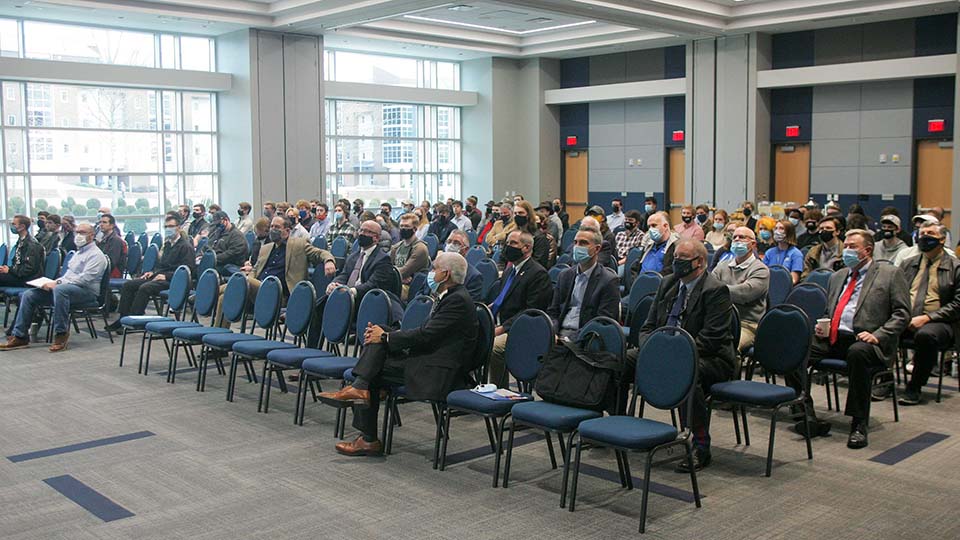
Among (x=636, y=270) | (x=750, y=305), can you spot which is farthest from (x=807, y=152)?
(x=750, y=305)

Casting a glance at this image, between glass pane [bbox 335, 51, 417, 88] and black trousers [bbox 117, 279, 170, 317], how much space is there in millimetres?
11064

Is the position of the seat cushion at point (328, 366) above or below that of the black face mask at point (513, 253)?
below

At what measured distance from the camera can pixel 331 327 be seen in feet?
24.5

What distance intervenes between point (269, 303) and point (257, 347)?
0.70 m

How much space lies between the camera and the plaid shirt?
11.3 meters

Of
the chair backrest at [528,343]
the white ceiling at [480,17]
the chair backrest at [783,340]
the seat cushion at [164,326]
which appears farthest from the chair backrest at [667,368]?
the white ceiling at [480,17]

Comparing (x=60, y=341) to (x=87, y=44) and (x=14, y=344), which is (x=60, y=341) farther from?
(x=87, y=44)

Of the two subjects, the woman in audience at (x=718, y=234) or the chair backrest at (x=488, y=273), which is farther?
the woman in audience at (x=718, y=234)

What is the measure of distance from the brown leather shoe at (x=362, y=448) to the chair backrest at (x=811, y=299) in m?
3.44

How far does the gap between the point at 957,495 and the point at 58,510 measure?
5009 mm

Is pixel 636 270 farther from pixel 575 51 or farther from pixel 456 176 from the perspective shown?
pixel 456 176

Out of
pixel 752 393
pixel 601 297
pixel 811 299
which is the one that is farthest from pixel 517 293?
pixel 811 299

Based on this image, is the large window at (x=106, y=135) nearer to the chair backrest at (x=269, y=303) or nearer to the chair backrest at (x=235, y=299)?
the chair backrest at (x=235, y=299)

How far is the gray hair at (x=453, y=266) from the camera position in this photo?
6.23m
